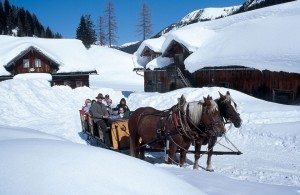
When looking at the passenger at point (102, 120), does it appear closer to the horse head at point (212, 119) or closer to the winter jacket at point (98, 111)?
the winter jacket at point (98, 111)

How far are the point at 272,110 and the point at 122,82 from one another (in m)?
35.8

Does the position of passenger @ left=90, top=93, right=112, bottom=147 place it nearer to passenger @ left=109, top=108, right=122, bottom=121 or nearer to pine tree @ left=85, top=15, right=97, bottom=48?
passenger @ left=109, top=108, right=122, bottom=121

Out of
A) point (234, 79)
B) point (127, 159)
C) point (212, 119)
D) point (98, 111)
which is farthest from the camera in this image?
point (234, 79)

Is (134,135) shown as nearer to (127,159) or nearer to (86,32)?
(127,159)

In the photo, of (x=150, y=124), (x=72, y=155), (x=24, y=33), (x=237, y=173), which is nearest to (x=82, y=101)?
(x=150, y=124)

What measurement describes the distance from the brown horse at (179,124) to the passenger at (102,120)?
5.86 feet

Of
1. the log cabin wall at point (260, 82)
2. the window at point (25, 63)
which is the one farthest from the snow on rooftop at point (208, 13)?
the log cabin wall at point (260, 82)

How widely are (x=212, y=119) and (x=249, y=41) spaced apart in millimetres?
14168

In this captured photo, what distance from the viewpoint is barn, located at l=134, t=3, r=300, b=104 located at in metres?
16.4

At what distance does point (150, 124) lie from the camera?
26.7 feet

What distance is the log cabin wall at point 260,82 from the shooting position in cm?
1595

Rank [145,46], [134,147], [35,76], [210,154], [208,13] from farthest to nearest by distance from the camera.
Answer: [208,13] < [145,46] < [35,76] < [134,147] < [210,154]

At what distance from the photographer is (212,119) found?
7043 millimetres

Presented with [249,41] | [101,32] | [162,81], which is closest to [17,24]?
[101,32]
